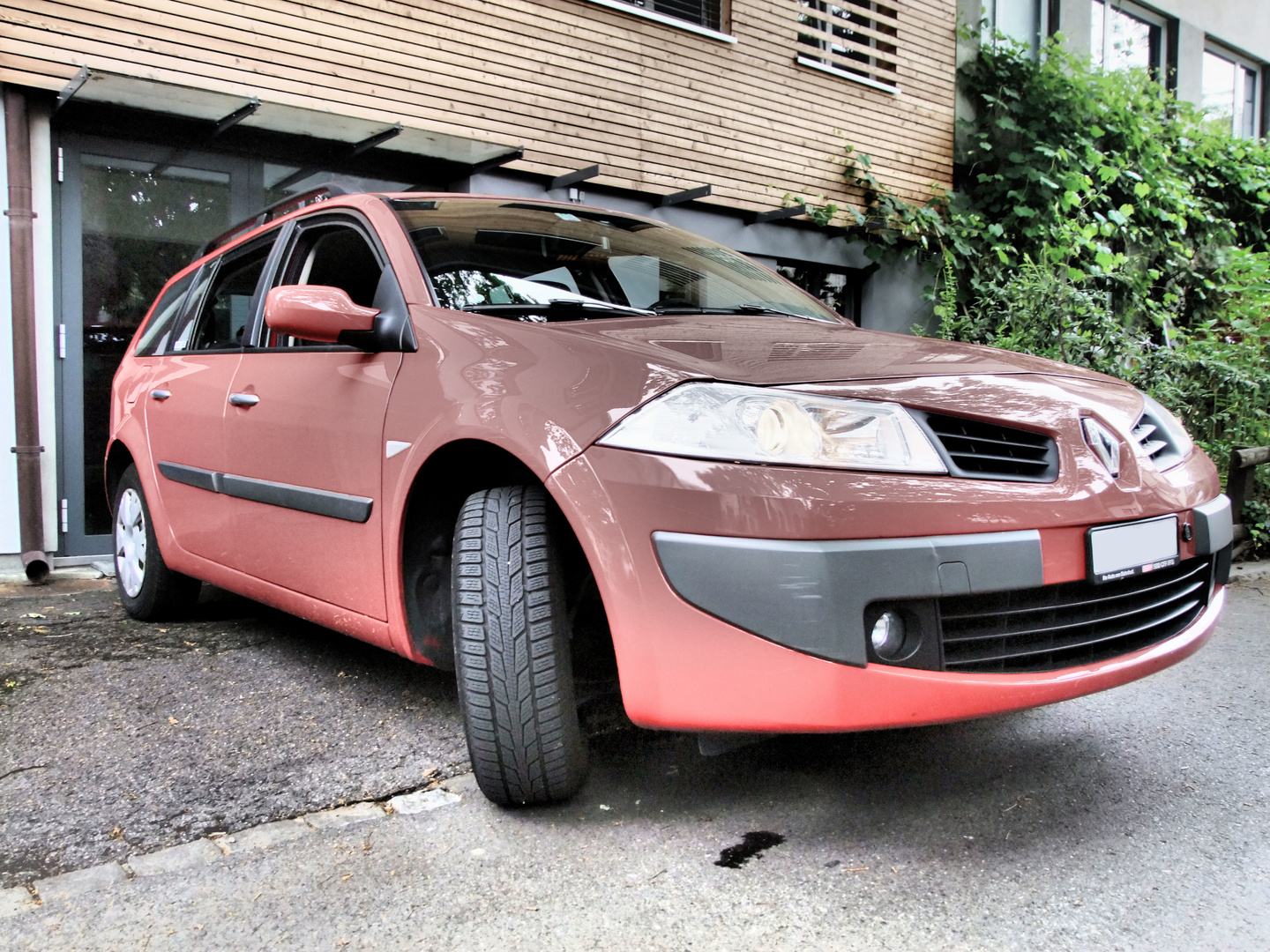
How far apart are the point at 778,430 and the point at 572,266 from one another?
1.16 metres

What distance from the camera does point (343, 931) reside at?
1.62m

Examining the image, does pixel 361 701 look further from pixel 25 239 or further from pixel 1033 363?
pixel 25 239

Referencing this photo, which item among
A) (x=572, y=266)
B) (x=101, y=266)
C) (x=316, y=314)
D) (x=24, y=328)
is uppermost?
(x=101, y=266)

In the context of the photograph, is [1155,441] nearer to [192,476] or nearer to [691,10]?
[192,476]

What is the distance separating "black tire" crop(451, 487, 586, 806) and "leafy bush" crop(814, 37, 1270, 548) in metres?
6.09

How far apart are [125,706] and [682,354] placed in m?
1.98

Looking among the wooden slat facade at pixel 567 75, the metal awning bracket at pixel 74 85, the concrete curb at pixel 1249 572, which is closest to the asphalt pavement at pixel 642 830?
the concrete curb at pixel 1249 572

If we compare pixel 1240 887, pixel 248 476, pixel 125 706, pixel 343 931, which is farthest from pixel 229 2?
pixel 1240 887

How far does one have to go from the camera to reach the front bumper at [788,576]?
5.48ft

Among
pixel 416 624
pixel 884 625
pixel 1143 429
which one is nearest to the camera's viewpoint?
pixel 884 625

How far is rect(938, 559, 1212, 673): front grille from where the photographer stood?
1761 mm

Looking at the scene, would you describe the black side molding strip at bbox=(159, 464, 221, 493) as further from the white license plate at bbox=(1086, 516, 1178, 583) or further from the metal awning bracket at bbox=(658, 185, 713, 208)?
the metal awning bracket at bbox=(658, 185, 713, 208)

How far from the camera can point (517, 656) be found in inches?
75.1

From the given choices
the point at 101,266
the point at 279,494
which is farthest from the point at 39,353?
the point at 279,494
